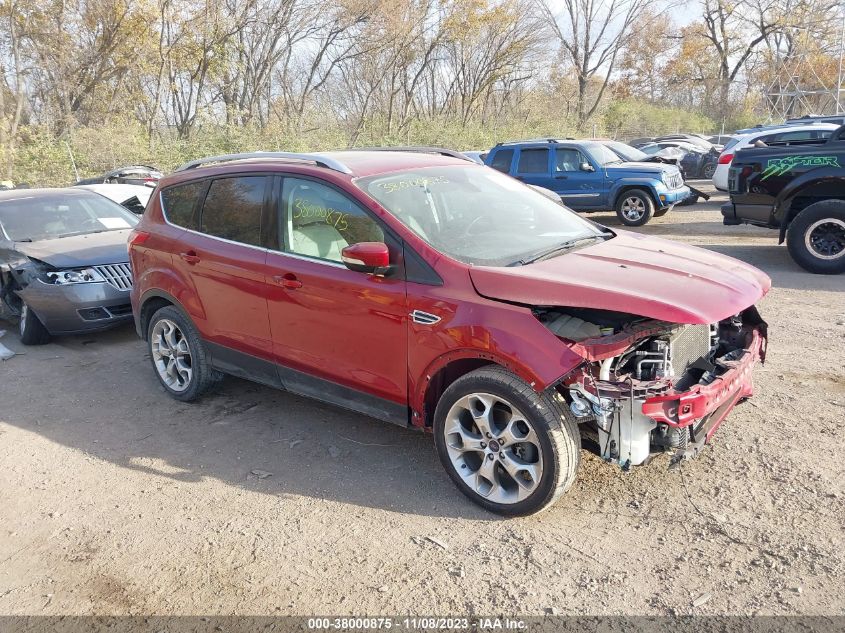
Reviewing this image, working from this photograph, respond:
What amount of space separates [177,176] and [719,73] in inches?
1937

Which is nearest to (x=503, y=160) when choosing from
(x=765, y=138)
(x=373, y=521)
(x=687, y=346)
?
(x=765, y=138)

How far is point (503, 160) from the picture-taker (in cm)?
1401

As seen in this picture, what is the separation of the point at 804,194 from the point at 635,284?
6273 mm

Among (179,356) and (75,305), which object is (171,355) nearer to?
(179,356)

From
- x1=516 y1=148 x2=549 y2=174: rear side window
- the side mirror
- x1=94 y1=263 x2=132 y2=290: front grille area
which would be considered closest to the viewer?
the side mirror

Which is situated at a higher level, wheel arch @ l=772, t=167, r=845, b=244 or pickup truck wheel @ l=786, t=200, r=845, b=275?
wheel arch @ l=772, t=167, r=845, b=244

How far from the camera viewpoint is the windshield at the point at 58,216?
743 centimetres

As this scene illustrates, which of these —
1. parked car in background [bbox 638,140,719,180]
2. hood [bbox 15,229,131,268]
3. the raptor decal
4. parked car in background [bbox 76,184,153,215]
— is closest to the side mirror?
hood [bbox 15,229,131,268]

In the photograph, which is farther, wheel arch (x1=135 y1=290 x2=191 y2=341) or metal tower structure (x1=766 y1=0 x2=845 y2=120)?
metal tower structure (x1=766 y1=0 x2=845 y2=120)

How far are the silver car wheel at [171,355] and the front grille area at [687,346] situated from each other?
3479 millimetres

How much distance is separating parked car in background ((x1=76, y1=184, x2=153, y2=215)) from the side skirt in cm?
673

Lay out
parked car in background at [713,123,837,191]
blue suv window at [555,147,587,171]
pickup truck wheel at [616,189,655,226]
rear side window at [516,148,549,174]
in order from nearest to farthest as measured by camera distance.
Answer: parked car in background at [713,123,837,191], pickup truck wheel at [616,189,655,226], blue suv window at [555,147,587,171], rear side window at [516,148,549,174]

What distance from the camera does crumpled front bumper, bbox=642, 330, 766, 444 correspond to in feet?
9.95

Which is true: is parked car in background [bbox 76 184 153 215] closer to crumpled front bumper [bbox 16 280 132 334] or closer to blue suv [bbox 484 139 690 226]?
crumpled front bumper [bbox 16 280 132 334]
